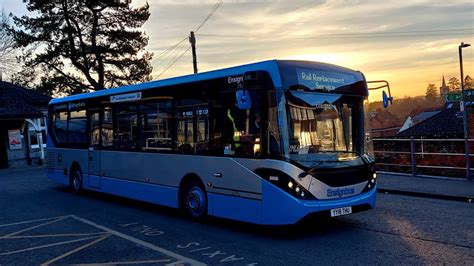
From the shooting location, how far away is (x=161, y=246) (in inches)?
278

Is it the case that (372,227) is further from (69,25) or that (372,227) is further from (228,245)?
(69,25)

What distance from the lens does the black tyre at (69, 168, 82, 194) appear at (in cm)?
1383

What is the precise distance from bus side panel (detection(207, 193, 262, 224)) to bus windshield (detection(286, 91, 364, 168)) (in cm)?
111

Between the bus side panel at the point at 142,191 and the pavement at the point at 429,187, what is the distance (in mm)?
6068

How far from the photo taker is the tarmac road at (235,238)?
625 cm

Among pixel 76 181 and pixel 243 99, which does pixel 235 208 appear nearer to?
pixel 243 99

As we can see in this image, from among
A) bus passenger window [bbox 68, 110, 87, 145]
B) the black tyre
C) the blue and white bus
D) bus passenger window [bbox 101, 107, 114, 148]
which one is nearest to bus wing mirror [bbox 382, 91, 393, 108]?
the blue and white bus

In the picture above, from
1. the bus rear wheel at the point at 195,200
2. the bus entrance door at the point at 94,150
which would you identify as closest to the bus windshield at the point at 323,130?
the bus rear wheel at the point at 195,200

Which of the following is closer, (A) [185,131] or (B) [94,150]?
(A) [185,131]

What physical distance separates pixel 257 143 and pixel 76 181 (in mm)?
8480

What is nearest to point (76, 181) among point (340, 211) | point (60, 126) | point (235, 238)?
point (60, 126)

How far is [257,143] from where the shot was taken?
7.54 m

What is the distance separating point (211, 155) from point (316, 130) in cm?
213

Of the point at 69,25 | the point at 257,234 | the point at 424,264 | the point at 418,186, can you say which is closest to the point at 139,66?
the point at 69,25
